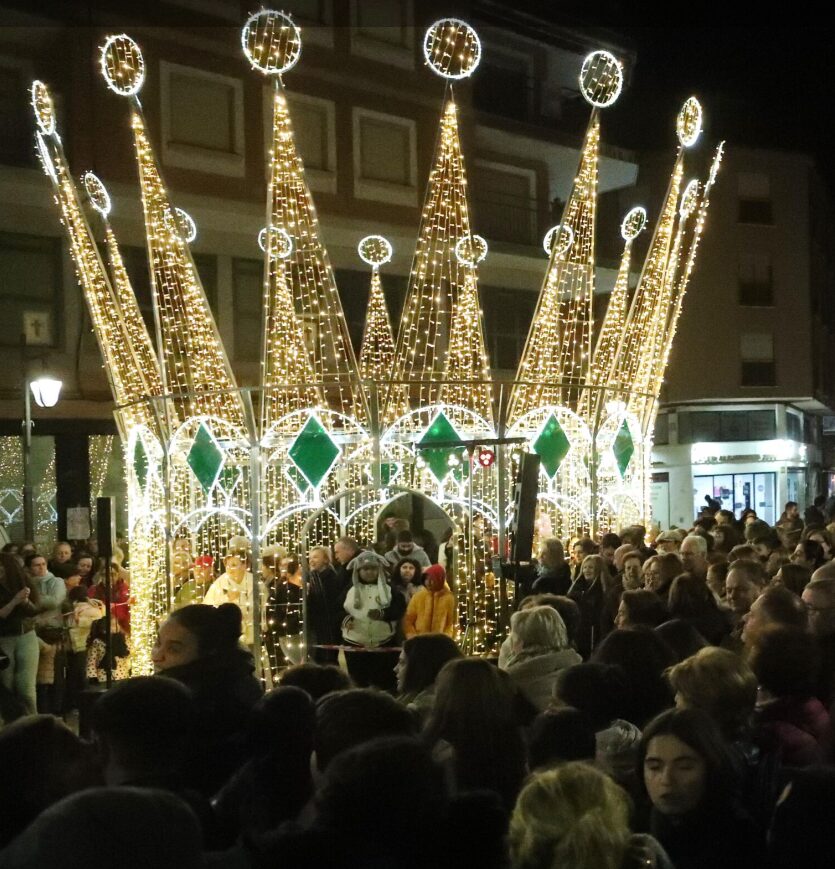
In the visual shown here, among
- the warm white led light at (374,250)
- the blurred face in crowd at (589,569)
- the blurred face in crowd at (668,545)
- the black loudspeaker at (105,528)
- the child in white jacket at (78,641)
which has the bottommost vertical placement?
the child in white jacket at (78,641)

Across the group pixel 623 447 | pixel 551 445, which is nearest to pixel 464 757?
pixel 551 445

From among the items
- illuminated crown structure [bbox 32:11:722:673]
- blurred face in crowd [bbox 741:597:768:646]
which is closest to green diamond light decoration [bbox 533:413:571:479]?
illuminated crown structure [bbox 32:11:722:673]

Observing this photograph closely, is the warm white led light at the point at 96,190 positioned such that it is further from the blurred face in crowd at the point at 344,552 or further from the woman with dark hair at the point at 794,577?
the woman with dark hair at the point at 794,577

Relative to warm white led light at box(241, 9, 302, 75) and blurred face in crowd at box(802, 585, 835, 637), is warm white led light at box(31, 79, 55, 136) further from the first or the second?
blurred face in crowd at box(802, 585, 835, 637)

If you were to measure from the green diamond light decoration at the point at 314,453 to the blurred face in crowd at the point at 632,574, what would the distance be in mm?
3802

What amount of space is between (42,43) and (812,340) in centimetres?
2432

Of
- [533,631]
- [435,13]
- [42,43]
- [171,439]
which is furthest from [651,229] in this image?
[533,631]

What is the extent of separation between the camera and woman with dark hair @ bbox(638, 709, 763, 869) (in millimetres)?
3371

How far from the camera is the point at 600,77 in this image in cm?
1105

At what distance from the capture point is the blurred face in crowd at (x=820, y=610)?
19.7 feet

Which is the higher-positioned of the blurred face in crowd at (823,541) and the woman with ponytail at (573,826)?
the blurred face in crowd at (823,541)

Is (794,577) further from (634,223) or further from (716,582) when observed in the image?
(634,223)

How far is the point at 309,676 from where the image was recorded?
15.7ft

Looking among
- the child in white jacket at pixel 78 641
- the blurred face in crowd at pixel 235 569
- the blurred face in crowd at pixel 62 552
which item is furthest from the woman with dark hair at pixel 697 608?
the blurred face in crowd at pixel 62 552
